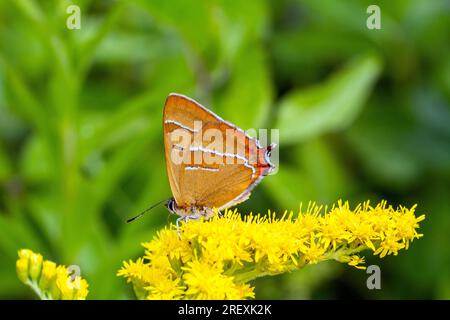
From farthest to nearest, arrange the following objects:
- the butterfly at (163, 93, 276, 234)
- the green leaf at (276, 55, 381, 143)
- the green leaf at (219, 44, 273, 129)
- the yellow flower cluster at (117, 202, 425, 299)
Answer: the green leaf at (276, 55, 381, 143) → the green leaf at (219, 44, 273, 129) → the butterfly at (163, 93, 276, 234) → the yellow flower cluster at (117, 202, 425, 299)

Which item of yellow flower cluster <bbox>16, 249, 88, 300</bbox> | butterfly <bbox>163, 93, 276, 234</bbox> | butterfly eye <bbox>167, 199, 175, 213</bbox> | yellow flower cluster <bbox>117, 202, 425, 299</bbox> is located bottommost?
yellow flower cluster <bbox>16, 249, 88, 300</bbox>

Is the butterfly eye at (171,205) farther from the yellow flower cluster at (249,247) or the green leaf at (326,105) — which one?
the green leaf at (326,105)

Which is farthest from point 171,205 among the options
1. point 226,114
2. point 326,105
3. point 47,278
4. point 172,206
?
point 326,105

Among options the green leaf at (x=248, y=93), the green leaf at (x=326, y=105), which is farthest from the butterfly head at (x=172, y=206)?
the green leaf at (x=326, y=105)

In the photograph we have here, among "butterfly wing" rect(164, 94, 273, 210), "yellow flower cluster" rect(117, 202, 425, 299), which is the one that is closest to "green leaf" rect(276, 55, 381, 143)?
"butterfly wing" rect(164, 94, 273, 210)

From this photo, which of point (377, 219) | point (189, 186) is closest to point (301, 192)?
point (189, 186)

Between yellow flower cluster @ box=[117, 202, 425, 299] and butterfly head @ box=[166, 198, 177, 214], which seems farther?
butterfly head @ box=[166, 198, 177, 214]

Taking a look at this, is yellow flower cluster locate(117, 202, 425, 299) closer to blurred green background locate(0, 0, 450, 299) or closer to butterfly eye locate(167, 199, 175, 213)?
butterfly eye locate(167, 199, 175, 213)

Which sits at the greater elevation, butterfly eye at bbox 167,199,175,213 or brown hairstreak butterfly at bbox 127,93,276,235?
brown hairstreak butterfly at bbox 127,93,276,235
